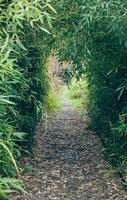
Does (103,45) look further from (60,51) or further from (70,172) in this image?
(70,172)

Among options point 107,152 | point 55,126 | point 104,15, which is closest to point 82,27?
point 104,15

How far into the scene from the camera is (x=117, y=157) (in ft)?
18.9

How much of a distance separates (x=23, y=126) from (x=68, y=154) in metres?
0.98

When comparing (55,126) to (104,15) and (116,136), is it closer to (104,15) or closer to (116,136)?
(116,136)

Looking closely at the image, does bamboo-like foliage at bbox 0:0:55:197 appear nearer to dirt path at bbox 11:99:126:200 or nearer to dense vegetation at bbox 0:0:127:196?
dense vegetation at bbox 0:0:127:196

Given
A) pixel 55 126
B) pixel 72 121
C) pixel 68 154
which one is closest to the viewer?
pixel 68 154

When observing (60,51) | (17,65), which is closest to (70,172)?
(60,51)

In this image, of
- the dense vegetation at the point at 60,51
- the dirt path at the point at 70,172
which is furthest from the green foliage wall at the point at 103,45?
the dirt path at the point at 70,172

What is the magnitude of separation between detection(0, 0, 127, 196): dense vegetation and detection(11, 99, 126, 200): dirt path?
0.93 ft

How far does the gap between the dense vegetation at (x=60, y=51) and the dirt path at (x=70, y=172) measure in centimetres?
28

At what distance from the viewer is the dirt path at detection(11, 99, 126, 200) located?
4.86 m

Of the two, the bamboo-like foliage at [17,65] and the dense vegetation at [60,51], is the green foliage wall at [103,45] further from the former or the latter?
the bamboo-like foliage at [17,65]

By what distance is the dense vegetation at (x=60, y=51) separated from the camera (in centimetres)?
357

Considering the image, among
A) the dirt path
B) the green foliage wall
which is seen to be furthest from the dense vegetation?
the dirt path
